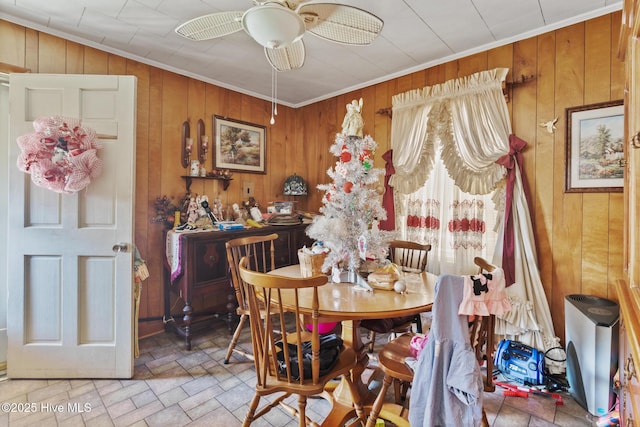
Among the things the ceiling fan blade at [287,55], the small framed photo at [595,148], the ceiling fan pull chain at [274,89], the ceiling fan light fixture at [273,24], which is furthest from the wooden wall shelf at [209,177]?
the small framed photo at [595,148]

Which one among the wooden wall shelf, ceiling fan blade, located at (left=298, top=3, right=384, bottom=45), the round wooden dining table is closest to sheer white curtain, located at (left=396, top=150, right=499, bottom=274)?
the round wooden dining table

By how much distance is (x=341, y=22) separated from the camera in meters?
1.63

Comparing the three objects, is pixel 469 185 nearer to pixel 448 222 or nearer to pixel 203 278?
pixel 448 222

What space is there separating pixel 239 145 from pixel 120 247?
5.83ft

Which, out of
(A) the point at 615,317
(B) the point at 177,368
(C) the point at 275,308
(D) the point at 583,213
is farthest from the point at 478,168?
(B) the point at 177,368

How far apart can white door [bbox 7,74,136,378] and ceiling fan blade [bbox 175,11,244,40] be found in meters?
0.80

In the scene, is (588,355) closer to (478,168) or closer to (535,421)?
(535,421)

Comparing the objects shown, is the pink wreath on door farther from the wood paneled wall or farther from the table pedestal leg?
the table pedestal leg

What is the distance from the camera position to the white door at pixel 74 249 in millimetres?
2109

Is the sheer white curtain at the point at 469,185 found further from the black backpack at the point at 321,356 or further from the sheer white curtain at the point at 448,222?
the black backpack at the point at 321,356

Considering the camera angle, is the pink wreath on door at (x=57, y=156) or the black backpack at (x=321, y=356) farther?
the pink wreath on door at (x=57, y=156)

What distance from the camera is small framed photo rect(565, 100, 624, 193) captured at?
2.09 m

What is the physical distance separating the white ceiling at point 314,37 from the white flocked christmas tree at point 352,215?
1055 millimetres

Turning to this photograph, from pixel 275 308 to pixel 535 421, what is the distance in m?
1.67
